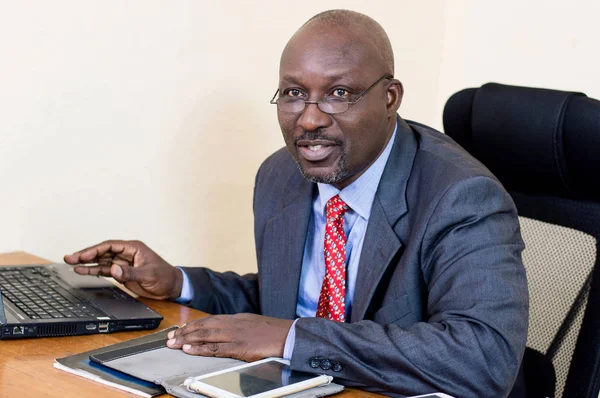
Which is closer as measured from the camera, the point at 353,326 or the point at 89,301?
the point at 353,326

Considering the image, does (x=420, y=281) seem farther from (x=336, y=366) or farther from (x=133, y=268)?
(x=133, y=268)

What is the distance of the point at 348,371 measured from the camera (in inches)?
54.6

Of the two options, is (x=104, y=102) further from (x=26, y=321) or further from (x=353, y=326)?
(x=353, y=326)

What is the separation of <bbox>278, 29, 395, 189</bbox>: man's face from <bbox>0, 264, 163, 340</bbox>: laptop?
456 millimetres

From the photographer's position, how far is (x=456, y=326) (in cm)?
143

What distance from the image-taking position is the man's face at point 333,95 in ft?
5.57

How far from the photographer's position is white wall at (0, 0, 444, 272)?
6.98ft

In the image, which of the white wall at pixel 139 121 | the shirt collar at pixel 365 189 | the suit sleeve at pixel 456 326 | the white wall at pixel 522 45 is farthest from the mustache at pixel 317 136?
the white wall at pixel 522 45

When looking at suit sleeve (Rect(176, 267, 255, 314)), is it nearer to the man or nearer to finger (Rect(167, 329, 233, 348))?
the man

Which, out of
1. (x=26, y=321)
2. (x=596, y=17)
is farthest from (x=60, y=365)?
(x=596, y=17)

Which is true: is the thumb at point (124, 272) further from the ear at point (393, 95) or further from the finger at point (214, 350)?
the ear at point (393, 95)

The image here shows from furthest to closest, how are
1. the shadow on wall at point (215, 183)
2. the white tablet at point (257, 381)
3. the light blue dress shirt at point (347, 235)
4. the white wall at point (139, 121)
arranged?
the shadow on wall at point (215, 183) < the white wall at point (139, 121) < the light blue dress shirt at point (347, 235) < the white tablet at point (257, 381)

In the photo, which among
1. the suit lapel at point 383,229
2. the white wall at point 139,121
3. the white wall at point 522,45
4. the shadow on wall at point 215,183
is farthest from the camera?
the white wall at point 522,45

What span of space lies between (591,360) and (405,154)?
550 millimetres
